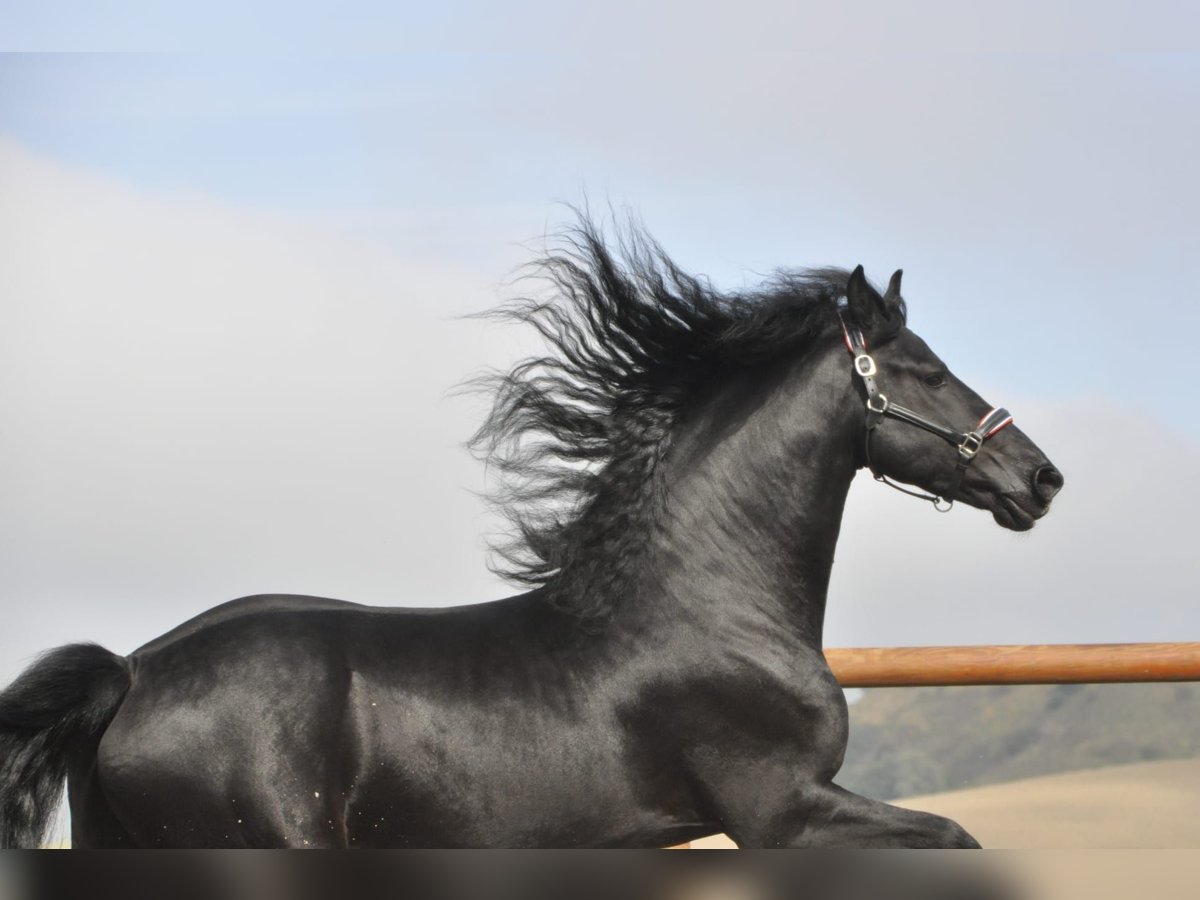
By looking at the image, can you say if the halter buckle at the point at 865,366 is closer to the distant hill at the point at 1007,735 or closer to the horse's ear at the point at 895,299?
the horse's ear at the point at 895,299

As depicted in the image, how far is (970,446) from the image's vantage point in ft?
11.8

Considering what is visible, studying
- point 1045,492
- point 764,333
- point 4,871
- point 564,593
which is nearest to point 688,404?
point 764,333

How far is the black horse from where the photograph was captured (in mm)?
3172

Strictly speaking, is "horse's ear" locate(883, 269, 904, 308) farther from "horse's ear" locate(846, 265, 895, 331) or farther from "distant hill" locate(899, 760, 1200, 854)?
"distant hill" locate(899, 760, 1200, 854)

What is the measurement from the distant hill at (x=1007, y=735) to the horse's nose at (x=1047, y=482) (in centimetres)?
1841

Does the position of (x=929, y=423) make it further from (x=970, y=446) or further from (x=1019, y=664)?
(x=1019, y=664)

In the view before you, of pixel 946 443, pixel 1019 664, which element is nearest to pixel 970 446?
pixel 946 443

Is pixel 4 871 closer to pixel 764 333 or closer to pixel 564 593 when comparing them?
pixel 564 593

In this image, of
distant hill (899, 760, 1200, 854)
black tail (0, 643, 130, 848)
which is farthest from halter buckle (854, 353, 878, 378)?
distant hill (899, 760, 1200, 854)

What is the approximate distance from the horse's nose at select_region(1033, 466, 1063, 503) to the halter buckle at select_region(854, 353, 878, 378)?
54 centimetres

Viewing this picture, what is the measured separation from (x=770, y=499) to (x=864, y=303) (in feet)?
2.08

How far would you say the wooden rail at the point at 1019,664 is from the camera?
4.76 metres

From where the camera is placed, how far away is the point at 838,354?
12.2 feet

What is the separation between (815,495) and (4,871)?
2.43 meters
